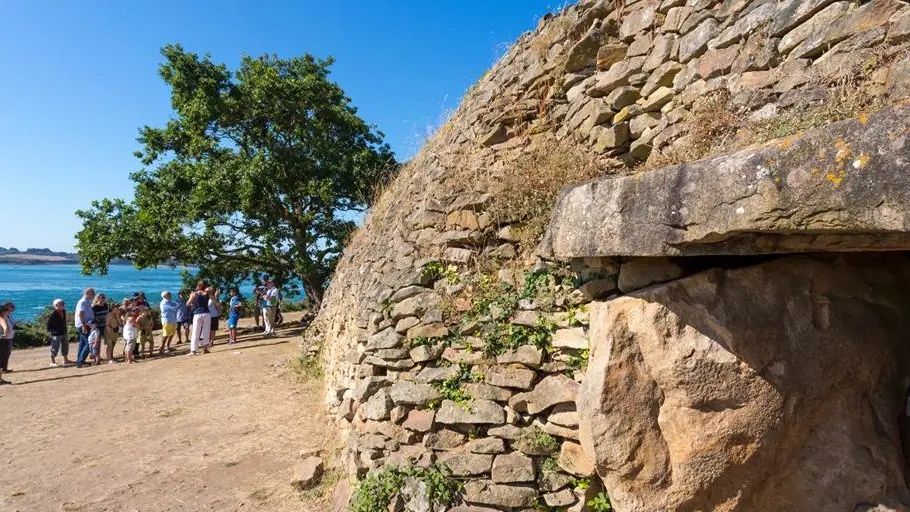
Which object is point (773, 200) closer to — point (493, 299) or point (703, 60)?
point (703, 60)

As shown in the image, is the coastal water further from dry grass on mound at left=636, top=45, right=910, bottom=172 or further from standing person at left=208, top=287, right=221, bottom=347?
dry grass on mound at left=636, top=45, right=910, bottom=172

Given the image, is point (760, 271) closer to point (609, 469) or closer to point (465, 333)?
point (609, 469)

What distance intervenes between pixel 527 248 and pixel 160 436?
5.56 m

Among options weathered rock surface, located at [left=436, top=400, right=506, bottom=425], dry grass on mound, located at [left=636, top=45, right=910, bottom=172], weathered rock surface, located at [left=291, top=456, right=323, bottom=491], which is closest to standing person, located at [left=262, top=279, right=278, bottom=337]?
weathered rock surface, located at [left=291, top=456, right=323, bottom=491]

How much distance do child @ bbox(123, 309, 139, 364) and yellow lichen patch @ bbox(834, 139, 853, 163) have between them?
41.3 feet

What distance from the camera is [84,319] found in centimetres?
1038

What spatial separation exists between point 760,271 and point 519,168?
2.40 m

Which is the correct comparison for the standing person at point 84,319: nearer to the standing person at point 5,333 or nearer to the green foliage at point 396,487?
the standing person at point 5,333

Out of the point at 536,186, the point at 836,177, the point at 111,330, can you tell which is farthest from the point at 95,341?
the point at 836,177

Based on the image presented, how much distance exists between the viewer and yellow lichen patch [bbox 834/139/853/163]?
78.7 inches

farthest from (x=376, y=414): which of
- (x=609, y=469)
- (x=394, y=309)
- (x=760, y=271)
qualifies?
(x=760, y=271)

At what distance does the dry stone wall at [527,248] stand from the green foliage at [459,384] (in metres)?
0.01

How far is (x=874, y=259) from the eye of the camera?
313 cm

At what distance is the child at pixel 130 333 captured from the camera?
10.7 metres
